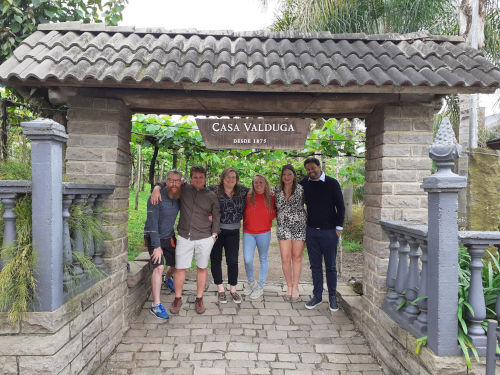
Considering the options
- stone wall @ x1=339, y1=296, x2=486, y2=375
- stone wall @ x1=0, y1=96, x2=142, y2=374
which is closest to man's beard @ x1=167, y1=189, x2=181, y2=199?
stone wall @ x1=0, y1=96, x2=142, y2=374

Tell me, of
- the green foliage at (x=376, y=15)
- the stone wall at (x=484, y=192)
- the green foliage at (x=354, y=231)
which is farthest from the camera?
the green foliage at (x=354, y=231)

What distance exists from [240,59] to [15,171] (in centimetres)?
225

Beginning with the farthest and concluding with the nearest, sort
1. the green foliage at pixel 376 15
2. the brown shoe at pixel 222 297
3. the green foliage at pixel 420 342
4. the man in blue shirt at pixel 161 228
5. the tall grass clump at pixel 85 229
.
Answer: the green foliage at pixel 376 15, the brown shoe at pixel 222 297, the man in blue shirt at pixel 161 228, the tall grass clump at pixel 85 229, the green foliage at pixel 420 342

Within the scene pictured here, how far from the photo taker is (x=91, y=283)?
2.88 meters

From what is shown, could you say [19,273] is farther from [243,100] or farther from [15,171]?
[243,100]

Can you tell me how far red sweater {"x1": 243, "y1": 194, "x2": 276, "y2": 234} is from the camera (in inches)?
170

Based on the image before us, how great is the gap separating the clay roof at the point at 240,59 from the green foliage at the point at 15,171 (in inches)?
32.3

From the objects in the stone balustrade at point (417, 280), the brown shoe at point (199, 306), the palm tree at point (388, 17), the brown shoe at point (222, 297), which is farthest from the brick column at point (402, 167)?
the palm tree at point (388, 17)

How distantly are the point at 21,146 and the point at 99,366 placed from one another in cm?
223

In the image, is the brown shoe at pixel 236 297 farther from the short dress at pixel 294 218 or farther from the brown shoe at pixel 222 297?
the short dress at pixel 294 218

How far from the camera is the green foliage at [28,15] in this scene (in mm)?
3678

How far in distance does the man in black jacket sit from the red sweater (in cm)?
57

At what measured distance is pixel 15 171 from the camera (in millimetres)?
2480

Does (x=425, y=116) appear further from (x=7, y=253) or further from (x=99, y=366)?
(x=99, y=366)
